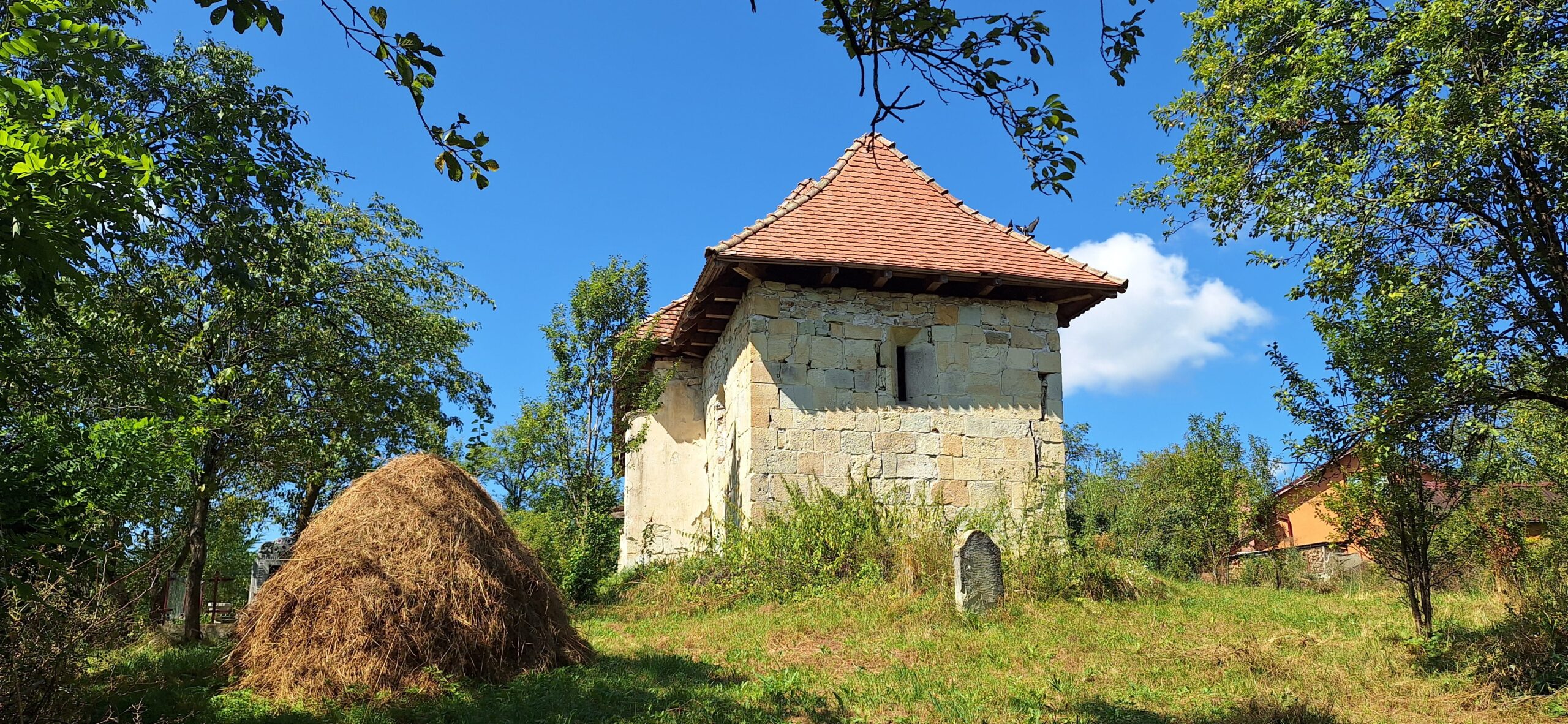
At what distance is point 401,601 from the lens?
277 inches

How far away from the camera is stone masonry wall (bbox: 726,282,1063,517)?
12609 mm

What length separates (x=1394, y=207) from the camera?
7.55 m

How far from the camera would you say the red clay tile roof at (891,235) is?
12500mm

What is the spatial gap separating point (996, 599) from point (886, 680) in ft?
9.39

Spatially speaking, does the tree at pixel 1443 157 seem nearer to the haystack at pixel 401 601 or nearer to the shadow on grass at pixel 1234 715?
the shadow on grass at pixel 1234 715

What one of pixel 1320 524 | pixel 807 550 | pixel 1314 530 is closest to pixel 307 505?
pixel 807 550

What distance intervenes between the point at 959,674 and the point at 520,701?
132 inches

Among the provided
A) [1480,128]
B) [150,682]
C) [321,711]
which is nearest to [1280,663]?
[1480,128]

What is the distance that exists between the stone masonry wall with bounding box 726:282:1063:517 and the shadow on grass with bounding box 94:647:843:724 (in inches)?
202

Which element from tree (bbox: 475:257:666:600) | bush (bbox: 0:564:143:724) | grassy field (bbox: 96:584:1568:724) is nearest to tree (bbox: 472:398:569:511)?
tree (bbox: 475:257:666:600)

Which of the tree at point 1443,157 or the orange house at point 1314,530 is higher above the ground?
the tree at point 1443,157

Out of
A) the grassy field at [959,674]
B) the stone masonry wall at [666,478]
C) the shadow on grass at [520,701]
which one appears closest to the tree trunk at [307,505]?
the stone masonry wall at [666,478]

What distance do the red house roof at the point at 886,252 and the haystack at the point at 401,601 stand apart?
17.5 ft

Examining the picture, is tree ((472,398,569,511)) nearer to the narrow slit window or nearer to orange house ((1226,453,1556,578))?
the narrow slit window
